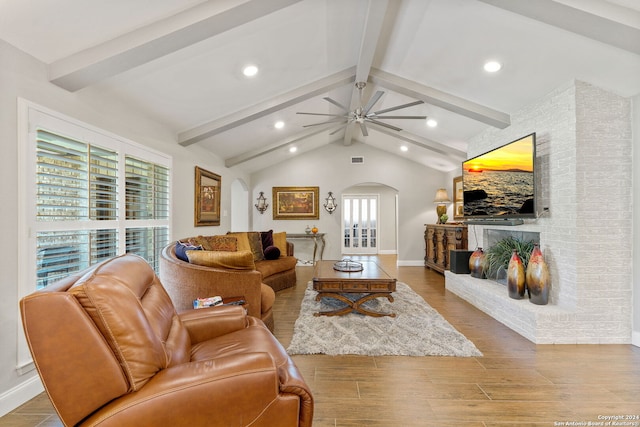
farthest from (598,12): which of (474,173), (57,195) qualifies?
(57,195)

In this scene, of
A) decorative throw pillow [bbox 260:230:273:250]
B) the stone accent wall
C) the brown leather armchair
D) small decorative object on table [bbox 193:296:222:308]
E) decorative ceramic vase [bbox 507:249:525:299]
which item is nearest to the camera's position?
the brown leather armchair

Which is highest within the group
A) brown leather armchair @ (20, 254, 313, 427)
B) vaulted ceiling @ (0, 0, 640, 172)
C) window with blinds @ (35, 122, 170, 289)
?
vaulted ceiling @ (0, 0, 640, 172)

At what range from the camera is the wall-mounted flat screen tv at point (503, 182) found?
332 centimetres

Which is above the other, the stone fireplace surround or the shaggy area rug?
the stone fireplace surround

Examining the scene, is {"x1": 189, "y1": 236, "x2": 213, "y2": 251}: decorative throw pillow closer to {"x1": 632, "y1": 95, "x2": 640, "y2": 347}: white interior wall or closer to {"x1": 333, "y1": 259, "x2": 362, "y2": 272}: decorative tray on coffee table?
{"x1": 333, "y1": 259, "x2": 362, "y2": 272}: decorative tray on coffee table

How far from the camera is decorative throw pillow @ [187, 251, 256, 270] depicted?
2766 millimetres

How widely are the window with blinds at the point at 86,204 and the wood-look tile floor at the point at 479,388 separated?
0.97 meters

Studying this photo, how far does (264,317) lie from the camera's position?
9.85 feet

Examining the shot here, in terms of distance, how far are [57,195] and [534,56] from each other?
403 centimetres

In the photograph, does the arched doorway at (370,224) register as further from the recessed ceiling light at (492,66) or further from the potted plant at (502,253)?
the recessed ceiling light at (492,66)

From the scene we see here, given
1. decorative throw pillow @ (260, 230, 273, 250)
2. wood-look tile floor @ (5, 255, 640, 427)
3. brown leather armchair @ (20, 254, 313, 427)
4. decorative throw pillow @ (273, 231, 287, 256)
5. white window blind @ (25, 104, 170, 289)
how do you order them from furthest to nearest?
decorative throw pillow @ (273, 231, 287, 256) → decorative throw pillow @ (260, 230, 273, 250) → white window blind @ (25, 104, 170, 289) → wood-look tile floor @ (5, 255, 640, 427) → brown leather armchair @ (20, 254, 313, 427)

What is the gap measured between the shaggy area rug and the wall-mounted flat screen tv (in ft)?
4.81

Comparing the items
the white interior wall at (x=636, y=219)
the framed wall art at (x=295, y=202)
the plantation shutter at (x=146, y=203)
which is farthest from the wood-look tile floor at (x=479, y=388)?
the framed wall art at (x=295, y=202)

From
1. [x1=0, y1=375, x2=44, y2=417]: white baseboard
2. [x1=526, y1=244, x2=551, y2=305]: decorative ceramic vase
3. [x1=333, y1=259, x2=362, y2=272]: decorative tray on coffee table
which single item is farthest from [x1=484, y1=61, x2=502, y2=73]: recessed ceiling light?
[x1=0, y1=375, x2=44, y2=417]: white baseboard
